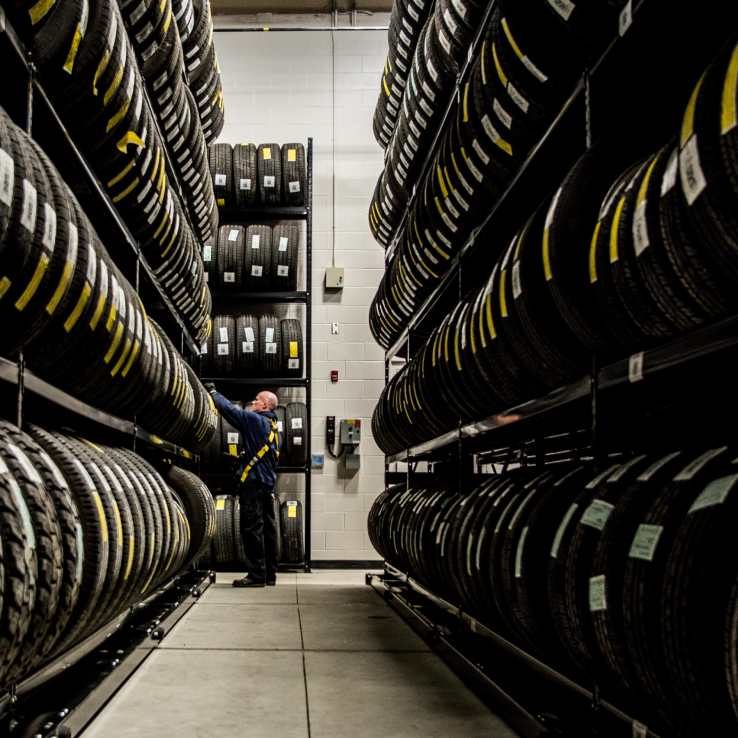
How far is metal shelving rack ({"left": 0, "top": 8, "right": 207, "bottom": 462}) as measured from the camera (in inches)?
82.4

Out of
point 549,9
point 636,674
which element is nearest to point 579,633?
point 636,674

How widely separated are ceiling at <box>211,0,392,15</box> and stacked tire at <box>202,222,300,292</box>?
292cm

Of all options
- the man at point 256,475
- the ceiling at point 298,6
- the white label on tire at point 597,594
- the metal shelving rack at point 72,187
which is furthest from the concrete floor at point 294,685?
the ceiling at point 298,6

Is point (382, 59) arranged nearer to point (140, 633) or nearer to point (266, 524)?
point (266, 524)

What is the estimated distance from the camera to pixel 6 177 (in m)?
1.65

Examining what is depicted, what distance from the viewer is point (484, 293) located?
286 centimetres

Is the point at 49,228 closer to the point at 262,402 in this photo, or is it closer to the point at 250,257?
the point at 262,402

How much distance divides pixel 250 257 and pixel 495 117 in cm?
549

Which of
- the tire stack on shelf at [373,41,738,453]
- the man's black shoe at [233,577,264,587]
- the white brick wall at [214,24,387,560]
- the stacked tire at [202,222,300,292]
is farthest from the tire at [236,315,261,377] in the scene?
the tire stack on shelf at [373,41,738,453]

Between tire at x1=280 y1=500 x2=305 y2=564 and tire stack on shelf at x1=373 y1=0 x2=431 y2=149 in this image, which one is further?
tire at x1=280 y1=500 x2=305 y2=564

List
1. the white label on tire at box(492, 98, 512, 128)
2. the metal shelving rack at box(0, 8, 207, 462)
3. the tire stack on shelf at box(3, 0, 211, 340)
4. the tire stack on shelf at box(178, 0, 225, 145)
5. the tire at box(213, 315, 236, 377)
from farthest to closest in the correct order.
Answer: the tire at box(213, 315, 236, 377), the tire stack on shelf at box(178, 0, 225, 145), the white label on tire at box(492, 98, 512, 128), the tire stack on shelf at box(3, 0, 211, 340), the metal shelving rack at box(0, 8, 207, 462)

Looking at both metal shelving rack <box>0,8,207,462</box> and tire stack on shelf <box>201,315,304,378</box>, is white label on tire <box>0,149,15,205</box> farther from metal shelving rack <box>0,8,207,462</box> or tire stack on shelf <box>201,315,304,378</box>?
tire stack on shelf <box>201,315,304,378</box>

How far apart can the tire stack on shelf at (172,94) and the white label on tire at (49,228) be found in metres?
1.44

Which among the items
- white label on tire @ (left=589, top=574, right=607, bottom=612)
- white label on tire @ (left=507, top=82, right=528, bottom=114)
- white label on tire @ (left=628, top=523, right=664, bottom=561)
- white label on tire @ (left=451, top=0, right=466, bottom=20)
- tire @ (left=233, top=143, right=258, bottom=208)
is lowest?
white label on tire @ (left=589, top=574, right=607, bottom=612)
